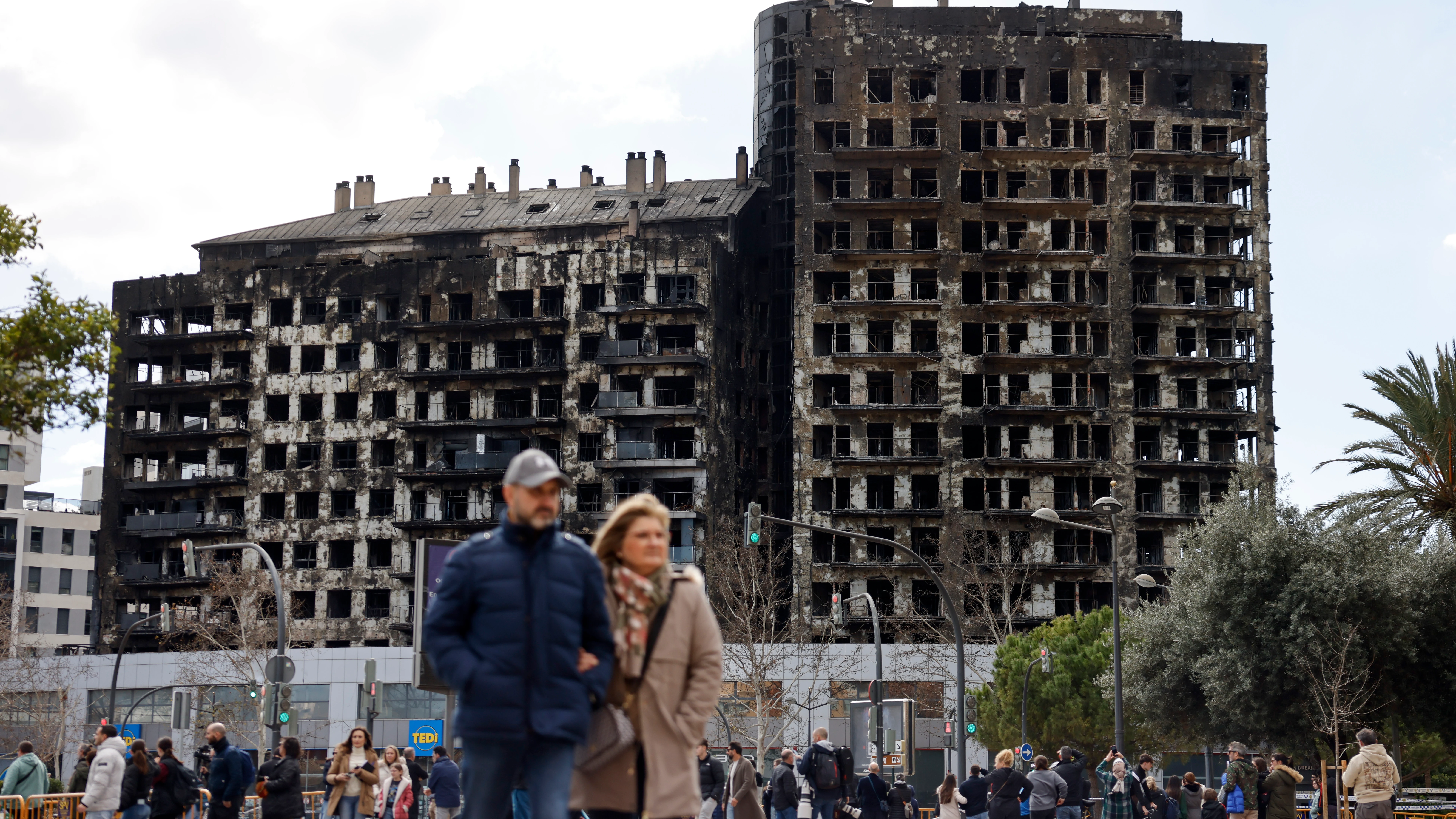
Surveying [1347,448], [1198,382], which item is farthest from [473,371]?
[1347,448]

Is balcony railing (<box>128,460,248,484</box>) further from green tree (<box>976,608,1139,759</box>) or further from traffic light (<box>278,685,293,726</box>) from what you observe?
traffic light (<box>278,685,293,726</box>)

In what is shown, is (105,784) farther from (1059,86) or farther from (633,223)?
(1059,86)

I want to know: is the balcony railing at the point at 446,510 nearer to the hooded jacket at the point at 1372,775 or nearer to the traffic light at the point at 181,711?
the traffic light at the point at 181,711

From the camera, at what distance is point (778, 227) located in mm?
97000

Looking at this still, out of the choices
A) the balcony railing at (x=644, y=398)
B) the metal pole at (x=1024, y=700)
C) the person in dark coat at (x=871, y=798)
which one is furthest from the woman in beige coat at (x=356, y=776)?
the balcony railing at (x=644, y=398)

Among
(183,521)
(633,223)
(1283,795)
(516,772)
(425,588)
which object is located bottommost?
(1283,795)

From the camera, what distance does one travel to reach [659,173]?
3981 inches

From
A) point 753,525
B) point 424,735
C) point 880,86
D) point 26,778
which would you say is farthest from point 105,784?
point 880,86

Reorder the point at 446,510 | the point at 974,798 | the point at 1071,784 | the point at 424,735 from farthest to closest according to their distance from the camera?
the point at 446,510, the point at 424,735, the point at 974,798, the point at 1071,784

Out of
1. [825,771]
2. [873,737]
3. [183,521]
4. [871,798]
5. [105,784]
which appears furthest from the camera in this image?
[183,521]

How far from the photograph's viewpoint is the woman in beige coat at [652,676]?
667cm

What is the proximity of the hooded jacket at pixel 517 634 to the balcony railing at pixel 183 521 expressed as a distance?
88875 millimetres

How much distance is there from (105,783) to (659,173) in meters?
84.7

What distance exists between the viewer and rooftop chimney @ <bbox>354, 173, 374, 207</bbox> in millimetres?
105312
